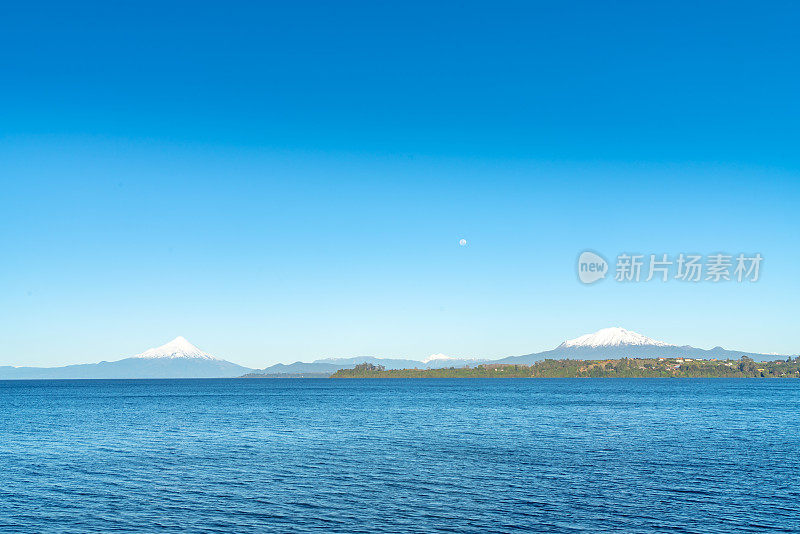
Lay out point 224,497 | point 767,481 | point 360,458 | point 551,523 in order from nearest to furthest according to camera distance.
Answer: point 551,523
point 224,497
point 767,481
point 360,458

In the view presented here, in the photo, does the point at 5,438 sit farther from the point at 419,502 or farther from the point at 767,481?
the point at 767,481

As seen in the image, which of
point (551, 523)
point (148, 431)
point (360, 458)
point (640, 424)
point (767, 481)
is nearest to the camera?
point (551, 523)

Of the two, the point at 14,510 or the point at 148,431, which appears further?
the point at 148,431

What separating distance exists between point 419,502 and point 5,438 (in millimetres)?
68315

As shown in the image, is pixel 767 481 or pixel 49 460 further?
pixel 49 460

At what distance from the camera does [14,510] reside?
42594 millimetres

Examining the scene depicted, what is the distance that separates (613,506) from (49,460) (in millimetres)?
55786

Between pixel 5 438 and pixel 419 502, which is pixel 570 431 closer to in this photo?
pixel 419 502

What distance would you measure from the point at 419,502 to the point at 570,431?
4971 centimetres

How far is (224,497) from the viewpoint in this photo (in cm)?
4578

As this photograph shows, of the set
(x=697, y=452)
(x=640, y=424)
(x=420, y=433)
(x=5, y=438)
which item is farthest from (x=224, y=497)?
(x=640, y=424)

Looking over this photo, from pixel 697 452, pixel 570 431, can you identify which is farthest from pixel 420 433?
pixel 697 452

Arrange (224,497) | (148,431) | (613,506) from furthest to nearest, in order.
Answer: (148,431) → (224,497) → (613,506)

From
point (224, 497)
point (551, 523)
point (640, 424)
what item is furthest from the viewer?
point (640, 424)
